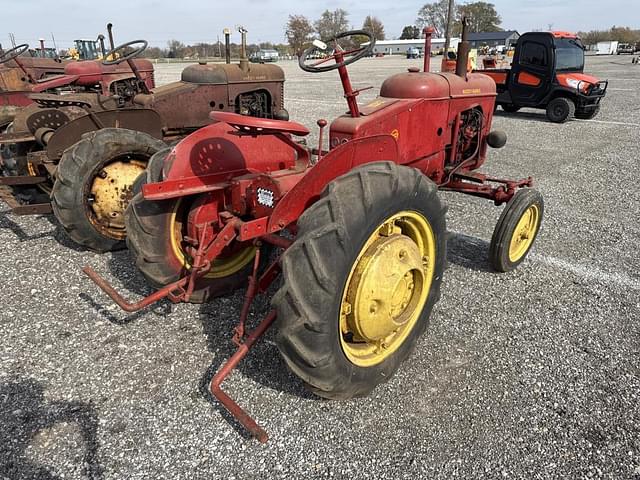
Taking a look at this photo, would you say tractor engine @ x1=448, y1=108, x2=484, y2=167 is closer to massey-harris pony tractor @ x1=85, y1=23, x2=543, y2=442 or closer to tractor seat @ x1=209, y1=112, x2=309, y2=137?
massey-harris pony tractor @ x1=85, y1=23, x2=543, y2=442

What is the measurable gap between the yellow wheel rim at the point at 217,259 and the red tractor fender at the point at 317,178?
81cm

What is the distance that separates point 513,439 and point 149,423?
1690 millimetres

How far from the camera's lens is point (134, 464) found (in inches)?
76.0

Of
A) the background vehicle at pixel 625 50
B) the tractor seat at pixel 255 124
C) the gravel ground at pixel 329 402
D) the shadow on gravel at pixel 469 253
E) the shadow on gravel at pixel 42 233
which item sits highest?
the background vehicle at pixel 625 50

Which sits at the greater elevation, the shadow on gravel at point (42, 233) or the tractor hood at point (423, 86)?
the tractor hood at point (423, 86)

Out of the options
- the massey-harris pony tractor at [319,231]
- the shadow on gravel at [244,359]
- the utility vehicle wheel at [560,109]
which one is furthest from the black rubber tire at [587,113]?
the shadow on gravel at [244,359]

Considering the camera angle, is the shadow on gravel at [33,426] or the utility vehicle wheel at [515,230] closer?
the shadow on gravel at [33,426]

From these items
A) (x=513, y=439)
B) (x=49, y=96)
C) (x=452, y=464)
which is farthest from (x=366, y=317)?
(x=49, y=96)

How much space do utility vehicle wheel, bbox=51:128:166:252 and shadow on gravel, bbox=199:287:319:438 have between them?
4.51 feet

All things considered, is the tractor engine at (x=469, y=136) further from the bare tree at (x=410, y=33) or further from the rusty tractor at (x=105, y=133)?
the bare tree at (x=410, y=33)

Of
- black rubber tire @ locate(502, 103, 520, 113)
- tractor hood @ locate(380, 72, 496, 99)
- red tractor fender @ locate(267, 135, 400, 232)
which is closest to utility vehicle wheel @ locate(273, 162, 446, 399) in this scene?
red tractor fender @ locate(267, 135, 400, 232)

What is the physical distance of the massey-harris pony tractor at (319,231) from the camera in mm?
1800

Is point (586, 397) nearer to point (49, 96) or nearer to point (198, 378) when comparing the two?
point (198, 378)

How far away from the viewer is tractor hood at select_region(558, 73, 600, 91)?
10.6m
